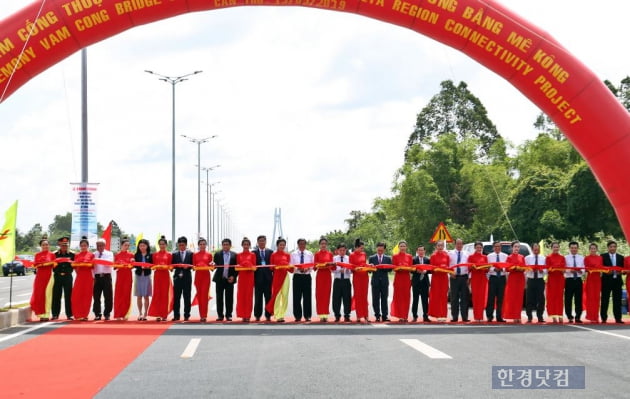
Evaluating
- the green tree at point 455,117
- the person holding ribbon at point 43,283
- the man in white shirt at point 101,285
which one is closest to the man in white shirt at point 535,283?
the man in white shirt at point 101,285

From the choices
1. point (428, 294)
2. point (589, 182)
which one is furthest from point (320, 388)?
point (589, 182)

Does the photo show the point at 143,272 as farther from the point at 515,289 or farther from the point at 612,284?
the point at 612,284

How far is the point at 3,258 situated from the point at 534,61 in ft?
35.2

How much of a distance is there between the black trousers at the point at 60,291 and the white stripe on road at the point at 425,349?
24.8 ft

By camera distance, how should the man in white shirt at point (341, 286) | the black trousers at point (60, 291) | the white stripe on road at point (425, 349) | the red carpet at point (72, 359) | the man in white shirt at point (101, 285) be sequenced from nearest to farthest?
1. the red carpet at point (72, 359)
2. the white stripe on road at point (425, 349)
3. the black trousers at point (60, 291)
4. the man in white shirt at point (101, 285)
5. the man in white shirt at point (341, 286)

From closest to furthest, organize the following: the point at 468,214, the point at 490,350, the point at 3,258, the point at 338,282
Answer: the point at 490,350, the point at 3,258, the point at 338,282, the point at 468,214

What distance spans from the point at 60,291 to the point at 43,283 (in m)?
0.39

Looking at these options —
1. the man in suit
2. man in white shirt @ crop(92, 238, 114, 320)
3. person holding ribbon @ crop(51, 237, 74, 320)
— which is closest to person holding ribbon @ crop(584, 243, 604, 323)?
the man in suit

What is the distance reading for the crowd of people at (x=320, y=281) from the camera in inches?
657

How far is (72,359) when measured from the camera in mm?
10672

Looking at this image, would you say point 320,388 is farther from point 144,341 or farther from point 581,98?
point 581,98

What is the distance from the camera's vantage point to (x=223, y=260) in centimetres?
1678

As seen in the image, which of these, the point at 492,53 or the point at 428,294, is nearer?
the point at 492,53

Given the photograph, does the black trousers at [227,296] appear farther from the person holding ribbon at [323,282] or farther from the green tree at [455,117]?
the green tree at [455,117]
